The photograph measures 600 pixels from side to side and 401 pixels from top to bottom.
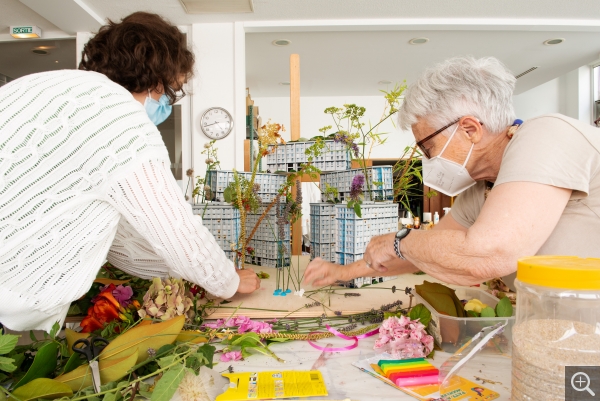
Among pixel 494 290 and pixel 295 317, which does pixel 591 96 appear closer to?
pixel 494 290

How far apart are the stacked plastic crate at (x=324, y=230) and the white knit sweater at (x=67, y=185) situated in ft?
2.76

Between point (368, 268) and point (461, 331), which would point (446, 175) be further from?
point (461, 331)

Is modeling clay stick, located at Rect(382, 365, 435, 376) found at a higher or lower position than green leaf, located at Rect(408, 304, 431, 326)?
lower

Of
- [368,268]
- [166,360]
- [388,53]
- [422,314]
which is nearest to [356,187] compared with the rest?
[368,268]

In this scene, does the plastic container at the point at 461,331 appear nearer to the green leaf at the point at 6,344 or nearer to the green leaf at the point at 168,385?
the green leaf at the point at 168,385

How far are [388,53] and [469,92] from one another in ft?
15.7

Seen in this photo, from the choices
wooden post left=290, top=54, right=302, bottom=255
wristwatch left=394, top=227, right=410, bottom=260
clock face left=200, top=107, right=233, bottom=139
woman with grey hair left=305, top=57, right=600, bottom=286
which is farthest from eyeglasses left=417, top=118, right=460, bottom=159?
clock face left=200, top=107, right=233, bottom=139

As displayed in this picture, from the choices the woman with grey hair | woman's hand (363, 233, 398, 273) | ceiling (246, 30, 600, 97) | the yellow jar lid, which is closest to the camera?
the yellow jar lid

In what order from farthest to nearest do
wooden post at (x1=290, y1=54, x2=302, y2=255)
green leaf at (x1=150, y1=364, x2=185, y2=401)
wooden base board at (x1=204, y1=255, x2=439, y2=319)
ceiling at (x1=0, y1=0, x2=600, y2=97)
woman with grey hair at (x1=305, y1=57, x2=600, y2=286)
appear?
ceiling at (x1=0, y1=0, x2=600, y2=97) < wooden post at (x1=290, y1=54, x2=302, y2=255) < wooden base board at (x1=204, y1=255, x2=439, y2=319) < woman with grey hair at (x1=305, y1=57, x2=600, y2=286) < green leaf at (x1=150, y1=364, x2=185, y2=401)

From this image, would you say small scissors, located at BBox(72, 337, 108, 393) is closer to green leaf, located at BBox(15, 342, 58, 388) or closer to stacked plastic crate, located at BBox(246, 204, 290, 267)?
green leaf, located at BBox(15, 342, 58, 388)

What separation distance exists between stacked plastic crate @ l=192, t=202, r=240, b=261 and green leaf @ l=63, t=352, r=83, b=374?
98cm

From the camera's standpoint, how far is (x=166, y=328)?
0.74 meters

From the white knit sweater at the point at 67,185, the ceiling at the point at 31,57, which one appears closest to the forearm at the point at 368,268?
the white knit sweater at the point at 67,185

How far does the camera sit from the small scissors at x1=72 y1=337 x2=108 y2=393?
2.05 ft
